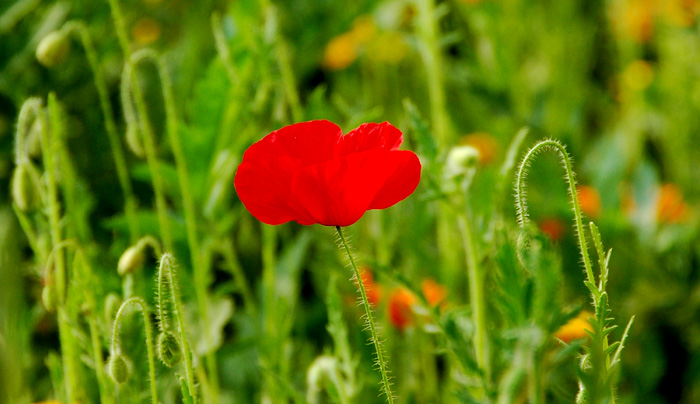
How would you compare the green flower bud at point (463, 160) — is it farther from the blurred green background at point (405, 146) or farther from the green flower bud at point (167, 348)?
the green flower bud at point (167, 348)

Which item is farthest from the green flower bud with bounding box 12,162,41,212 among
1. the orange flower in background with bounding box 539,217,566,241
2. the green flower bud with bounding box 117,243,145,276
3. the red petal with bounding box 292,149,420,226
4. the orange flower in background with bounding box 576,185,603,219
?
the orange flower in background with bounding box 576,185,603,219

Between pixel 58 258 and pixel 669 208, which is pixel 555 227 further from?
pixel 58 258

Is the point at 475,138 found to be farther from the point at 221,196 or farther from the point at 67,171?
the point at 67,171

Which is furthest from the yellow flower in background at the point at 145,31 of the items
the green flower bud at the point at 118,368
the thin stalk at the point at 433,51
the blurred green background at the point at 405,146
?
the green flower bud at the point at 118,368

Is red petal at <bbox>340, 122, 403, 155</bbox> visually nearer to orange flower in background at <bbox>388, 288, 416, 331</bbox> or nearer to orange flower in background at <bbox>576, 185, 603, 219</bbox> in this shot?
orange flower in background at <bbox>388, 288, 416, 331</bbox>

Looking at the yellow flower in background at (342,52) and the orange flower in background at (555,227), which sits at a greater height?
the yellow flower in background at (342,52)

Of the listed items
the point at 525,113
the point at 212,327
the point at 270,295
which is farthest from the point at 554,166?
the point at 212,327
